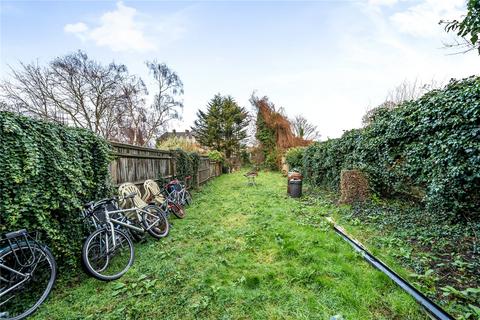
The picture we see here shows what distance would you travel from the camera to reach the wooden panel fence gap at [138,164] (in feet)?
13.6

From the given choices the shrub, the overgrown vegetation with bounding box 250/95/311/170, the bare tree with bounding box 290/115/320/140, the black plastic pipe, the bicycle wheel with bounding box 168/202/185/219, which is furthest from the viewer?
the bare tree with bounding box 290/115/320/140

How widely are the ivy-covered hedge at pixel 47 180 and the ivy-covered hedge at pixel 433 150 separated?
5251mm

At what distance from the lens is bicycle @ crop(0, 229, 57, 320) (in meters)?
1.87

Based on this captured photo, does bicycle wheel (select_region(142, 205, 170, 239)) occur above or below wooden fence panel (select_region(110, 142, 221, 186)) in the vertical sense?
below

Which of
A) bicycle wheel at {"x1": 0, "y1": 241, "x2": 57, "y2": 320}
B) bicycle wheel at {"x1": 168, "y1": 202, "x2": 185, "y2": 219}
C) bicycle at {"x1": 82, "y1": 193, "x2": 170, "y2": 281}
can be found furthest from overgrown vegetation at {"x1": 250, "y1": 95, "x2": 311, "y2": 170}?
bicycle wheel at {"x1": 0, "y1": 241, "x2": 57, "y2": 320}

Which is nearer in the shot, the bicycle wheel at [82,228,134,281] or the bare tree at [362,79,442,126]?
the bicycle wheel at [82,228,134,281]

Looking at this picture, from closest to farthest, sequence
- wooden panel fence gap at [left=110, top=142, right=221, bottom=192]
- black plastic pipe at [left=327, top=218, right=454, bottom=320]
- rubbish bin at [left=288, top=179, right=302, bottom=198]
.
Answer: black plastic pipe at [left=327, top=218, right=454, bottom=320], wooden panel fence gap at [left=110, top=142, right=221, bottom=192], rubbish bin at [left=288, top=179, right=302, bottom=198]

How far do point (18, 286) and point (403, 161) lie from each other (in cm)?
606

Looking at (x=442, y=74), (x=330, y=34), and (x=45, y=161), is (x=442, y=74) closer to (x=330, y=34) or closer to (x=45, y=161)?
(x=330, y=34)

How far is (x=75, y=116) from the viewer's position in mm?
13672

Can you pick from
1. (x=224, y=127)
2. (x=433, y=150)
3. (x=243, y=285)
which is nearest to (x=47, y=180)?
(x=243, y=285)

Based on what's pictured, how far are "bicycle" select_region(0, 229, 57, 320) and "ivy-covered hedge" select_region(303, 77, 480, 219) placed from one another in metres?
5.31

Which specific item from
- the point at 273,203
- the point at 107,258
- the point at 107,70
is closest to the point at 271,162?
the point at 273,203

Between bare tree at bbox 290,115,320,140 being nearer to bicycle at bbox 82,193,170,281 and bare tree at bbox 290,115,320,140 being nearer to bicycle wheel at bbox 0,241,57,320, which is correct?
bicycle at bbox 82,193,170,281
